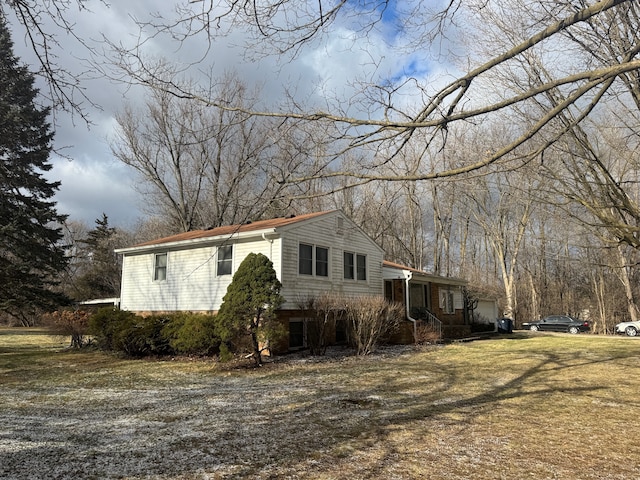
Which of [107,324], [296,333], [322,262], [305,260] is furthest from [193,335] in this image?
[322,262]

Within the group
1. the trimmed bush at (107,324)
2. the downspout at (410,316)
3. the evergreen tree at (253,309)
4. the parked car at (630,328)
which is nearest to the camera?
the evergreen tree at (253,309)

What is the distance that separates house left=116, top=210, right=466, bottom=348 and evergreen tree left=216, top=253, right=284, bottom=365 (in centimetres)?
198

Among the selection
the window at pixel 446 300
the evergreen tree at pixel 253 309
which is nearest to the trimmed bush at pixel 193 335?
the evergreen tree at pixel 253 309

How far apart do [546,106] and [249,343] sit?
28.0 feet

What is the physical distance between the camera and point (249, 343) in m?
11.2

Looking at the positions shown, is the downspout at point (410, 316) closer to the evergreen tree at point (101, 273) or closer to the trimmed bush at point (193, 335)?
the trimmed bush at point (193, 335)

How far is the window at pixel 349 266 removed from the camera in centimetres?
1652

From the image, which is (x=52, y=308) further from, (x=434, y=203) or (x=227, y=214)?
(x=434, y=203)

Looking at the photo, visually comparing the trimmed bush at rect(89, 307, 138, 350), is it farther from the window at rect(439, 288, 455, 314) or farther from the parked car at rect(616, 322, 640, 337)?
the parked car at rect(616, 322, 640, 337)

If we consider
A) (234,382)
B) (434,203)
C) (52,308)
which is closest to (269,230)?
(234,382)

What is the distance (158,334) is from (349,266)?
707cm

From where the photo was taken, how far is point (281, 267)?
44.2ft

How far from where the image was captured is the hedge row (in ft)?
39.4

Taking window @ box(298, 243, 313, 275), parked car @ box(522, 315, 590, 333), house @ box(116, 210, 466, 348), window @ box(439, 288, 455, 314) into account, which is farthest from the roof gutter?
parked car @ box(522, 315, 590, 333)
